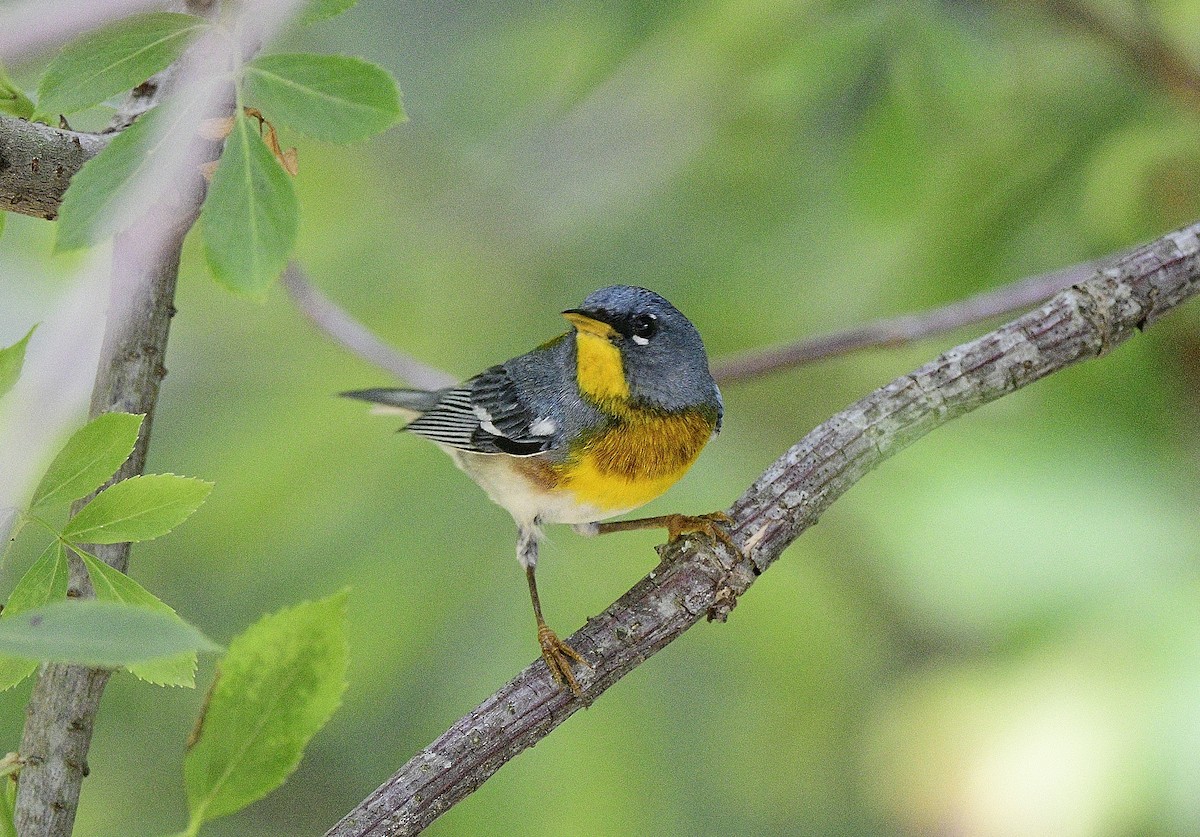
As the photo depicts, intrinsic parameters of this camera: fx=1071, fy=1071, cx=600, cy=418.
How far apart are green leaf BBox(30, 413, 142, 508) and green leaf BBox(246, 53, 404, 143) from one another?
19 cm

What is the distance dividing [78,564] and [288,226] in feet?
1.15

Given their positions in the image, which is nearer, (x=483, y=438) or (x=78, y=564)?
(x=78, y=564)

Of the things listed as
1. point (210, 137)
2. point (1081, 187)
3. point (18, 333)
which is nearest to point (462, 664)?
point (18, 333)

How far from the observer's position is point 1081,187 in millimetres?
1790

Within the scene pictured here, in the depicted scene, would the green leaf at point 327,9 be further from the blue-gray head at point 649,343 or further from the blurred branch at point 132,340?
the blue-gray head at point 649,343

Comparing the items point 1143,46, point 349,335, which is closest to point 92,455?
point 349,335

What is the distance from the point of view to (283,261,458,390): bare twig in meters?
1.47

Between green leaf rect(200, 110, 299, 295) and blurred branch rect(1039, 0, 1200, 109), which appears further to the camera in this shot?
blurred branch rect(1039, 0, 1200, 109)

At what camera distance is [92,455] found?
0.60 metres

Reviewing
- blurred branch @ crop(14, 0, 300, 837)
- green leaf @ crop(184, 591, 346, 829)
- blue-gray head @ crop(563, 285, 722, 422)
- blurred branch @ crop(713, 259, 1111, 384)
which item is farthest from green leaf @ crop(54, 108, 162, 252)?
blurred branch @ crop(713, 259, 1111, 384)

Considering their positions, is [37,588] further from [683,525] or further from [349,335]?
[349,335]

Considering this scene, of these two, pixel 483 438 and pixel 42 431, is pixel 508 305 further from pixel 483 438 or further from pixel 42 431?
pixel 42 431

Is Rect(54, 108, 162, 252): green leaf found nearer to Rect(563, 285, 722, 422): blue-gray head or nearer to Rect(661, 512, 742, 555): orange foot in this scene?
Rect(661, 512, 742, 555): orange foot

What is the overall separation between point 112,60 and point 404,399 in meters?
1.00
